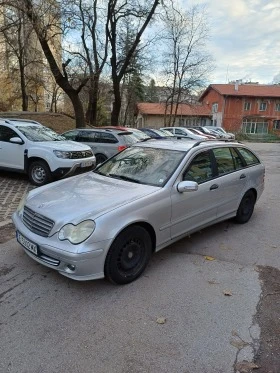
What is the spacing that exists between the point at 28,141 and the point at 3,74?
25828mm

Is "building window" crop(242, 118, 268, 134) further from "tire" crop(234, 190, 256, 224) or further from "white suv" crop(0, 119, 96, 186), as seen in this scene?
"tire" crop(234, 190, 256, 224)

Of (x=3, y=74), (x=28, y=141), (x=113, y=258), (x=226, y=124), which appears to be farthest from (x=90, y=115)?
(x=226, y=124)

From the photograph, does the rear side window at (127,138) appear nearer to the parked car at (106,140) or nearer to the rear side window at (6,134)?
the parked car at (106,140)

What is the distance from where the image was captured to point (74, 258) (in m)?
2.89

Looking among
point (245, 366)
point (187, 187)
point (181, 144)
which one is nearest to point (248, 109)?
point (181, 144)

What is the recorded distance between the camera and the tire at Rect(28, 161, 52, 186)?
757cm

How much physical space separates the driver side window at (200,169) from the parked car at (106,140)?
5778 mm

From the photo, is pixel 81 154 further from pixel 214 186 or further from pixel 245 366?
pixel 245 366

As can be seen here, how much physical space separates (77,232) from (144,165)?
5.30 feet

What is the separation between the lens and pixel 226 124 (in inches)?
1841

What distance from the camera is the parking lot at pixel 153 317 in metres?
2.30

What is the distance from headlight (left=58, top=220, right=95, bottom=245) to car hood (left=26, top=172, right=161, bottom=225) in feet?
0.20

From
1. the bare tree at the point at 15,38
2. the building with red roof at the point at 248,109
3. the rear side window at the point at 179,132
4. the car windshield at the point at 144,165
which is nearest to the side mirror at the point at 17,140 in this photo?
the car windshield at the point at 144,165

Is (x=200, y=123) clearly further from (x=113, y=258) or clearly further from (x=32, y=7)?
(x=113, y=258)
